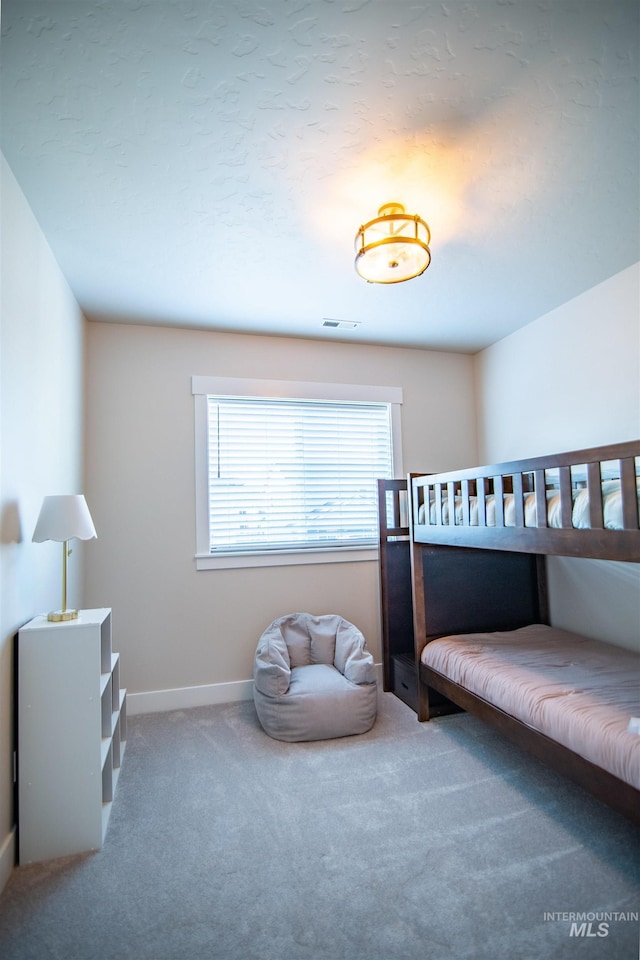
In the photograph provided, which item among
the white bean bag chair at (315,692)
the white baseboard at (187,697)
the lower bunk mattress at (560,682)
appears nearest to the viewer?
the lower bunk mattress at (560,682)

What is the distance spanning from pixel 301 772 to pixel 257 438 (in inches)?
81.7

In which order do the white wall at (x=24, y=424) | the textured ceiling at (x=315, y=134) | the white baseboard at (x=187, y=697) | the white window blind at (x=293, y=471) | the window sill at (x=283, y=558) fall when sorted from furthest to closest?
the white window blind at (x=293, y=471) < the window sill at (x=283, y=558) < the white baseboard at (x=187, y=697) < the white wall at (x=24, y=424) < the textured ceiling at (x=315, y=134)

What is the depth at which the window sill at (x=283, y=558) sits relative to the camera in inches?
123

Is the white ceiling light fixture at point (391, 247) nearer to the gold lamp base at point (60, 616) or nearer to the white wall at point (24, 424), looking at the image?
the white wall at point (24, 424)

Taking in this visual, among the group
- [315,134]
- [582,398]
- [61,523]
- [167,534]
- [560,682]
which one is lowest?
[560,682]

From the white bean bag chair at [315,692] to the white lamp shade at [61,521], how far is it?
4.28 feet

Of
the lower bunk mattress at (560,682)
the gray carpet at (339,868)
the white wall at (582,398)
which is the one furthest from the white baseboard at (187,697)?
the white wall at (582,398)

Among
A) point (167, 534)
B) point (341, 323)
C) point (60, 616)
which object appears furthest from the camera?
point (341, 323)

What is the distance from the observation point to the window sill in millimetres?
3115

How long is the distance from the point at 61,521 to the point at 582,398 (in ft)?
9.60

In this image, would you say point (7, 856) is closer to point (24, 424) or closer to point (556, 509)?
point (24, 424)

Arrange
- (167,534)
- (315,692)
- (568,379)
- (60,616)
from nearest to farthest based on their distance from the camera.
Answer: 1. (60,616)
2. (315,692)
3. (568,379)
4. (167,534)

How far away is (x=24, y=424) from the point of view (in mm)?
1842

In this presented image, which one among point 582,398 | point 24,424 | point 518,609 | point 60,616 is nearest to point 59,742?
point 60,616
